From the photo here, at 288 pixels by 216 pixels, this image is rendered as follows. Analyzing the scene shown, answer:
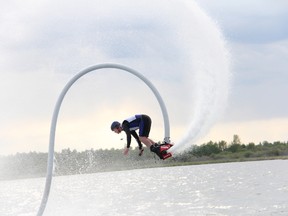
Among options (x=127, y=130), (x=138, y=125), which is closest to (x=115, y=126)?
(x=127, y=130)

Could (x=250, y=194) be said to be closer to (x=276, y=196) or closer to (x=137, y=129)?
(x=276, y=196)

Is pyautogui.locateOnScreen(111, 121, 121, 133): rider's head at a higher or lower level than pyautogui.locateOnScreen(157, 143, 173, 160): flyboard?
higher

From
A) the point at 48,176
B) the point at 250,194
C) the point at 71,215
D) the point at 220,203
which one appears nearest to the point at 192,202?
the point at 220,203

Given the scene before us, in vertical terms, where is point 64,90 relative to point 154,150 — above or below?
above

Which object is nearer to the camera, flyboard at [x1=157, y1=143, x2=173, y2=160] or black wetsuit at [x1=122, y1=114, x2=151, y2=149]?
flyboard at [x1=157, y1=143, x2=173, y2=160]

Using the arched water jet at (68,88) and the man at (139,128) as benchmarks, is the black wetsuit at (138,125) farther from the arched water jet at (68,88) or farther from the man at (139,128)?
the arched water jet at (68,88)

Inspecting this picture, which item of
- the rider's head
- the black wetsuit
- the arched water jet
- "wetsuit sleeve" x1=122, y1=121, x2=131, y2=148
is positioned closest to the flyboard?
the arched water jet

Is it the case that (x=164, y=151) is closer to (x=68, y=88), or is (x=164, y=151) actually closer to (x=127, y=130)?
(x=127, y=130)

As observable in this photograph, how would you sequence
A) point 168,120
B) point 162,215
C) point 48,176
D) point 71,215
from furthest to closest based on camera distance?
point 71,215 < point 162,215 < point 48,176 < point 168,120

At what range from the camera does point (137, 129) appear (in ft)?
86.0

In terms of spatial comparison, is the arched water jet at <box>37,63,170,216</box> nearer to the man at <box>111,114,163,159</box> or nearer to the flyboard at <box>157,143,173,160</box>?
the flyboard at <box>157,143,173,160</box>

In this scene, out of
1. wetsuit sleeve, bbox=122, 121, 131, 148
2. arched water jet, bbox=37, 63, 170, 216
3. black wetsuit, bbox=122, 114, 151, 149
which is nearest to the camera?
arched water jet, bbox=37, 63, 170, 216

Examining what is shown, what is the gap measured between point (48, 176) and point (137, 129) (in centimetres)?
755

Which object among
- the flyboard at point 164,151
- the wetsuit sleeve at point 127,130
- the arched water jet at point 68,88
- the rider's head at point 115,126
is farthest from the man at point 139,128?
the arched water jet at point 68,88
